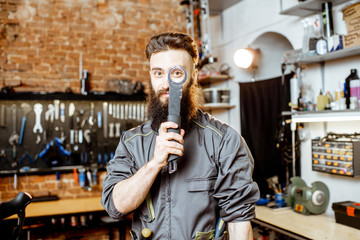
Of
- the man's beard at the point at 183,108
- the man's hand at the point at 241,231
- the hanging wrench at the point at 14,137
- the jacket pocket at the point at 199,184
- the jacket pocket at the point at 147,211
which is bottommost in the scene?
the man's hand at the point at 241,231

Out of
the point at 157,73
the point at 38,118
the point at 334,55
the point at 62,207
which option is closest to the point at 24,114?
the point at 38,118

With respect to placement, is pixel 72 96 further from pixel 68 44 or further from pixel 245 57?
pixel 245 57

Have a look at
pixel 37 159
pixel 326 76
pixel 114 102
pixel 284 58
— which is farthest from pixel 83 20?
A: pixel 326 76

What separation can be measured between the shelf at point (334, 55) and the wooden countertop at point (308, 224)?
1328 mm

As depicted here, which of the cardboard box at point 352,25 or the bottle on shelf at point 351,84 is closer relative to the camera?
the cardboard box at point 352,25

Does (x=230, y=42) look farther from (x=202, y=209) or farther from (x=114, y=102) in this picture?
(x=202, y=209)

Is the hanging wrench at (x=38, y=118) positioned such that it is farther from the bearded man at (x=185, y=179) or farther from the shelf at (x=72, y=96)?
the bearded man at (x=185, y=179)

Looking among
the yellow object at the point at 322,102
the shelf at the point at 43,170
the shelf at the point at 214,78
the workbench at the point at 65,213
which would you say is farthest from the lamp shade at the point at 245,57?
the workbench at the point at 65,213

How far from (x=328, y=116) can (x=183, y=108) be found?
171 cm

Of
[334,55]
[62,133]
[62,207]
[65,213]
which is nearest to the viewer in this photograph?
[334,55]

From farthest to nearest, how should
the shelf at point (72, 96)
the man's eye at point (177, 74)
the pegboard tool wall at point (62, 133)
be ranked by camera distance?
the pegboard tool wall at point (62, 133) → the shelf at point (72, 96) → the man's eye at point (177, 74)

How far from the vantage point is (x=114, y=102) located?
13.9ft

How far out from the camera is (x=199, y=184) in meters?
1.29

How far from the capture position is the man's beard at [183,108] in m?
1.35
